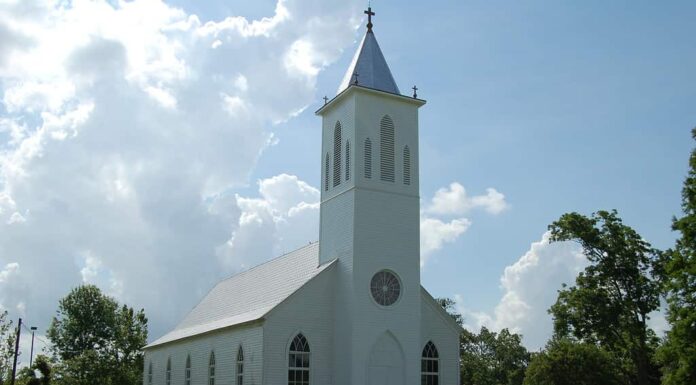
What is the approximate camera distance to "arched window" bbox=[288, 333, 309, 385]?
33.6m

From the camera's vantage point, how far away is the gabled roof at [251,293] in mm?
37375

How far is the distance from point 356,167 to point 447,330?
9.02 m

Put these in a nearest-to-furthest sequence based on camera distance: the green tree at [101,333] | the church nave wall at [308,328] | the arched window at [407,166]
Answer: the church nave wall at [308,328]
the arched window at [407,166]
the green tree at [101,333]

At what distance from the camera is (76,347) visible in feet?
238

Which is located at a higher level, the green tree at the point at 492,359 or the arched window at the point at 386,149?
the arched window at the point at 386,149

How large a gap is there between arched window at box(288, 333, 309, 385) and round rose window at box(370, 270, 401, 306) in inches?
146

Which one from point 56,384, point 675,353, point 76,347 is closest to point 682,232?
point 675,353

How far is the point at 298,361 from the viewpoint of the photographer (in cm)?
3378

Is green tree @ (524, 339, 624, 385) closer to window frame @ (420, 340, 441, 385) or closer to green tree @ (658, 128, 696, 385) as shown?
green tree @ (658, 128, 696, 385)

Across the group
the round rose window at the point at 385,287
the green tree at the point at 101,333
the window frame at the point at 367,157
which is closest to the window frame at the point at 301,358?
the round rose window at the point at 385,287

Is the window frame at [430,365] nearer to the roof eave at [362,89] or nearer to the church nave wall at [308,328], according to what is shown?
the church nave wall at [308,328]

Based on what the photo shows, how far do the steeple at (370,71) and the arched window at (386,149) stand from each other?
163 cm

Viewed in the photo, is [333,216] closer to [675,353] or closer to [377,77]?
[377,77]

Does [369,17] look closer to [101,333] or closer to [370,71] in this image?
[370,71]
